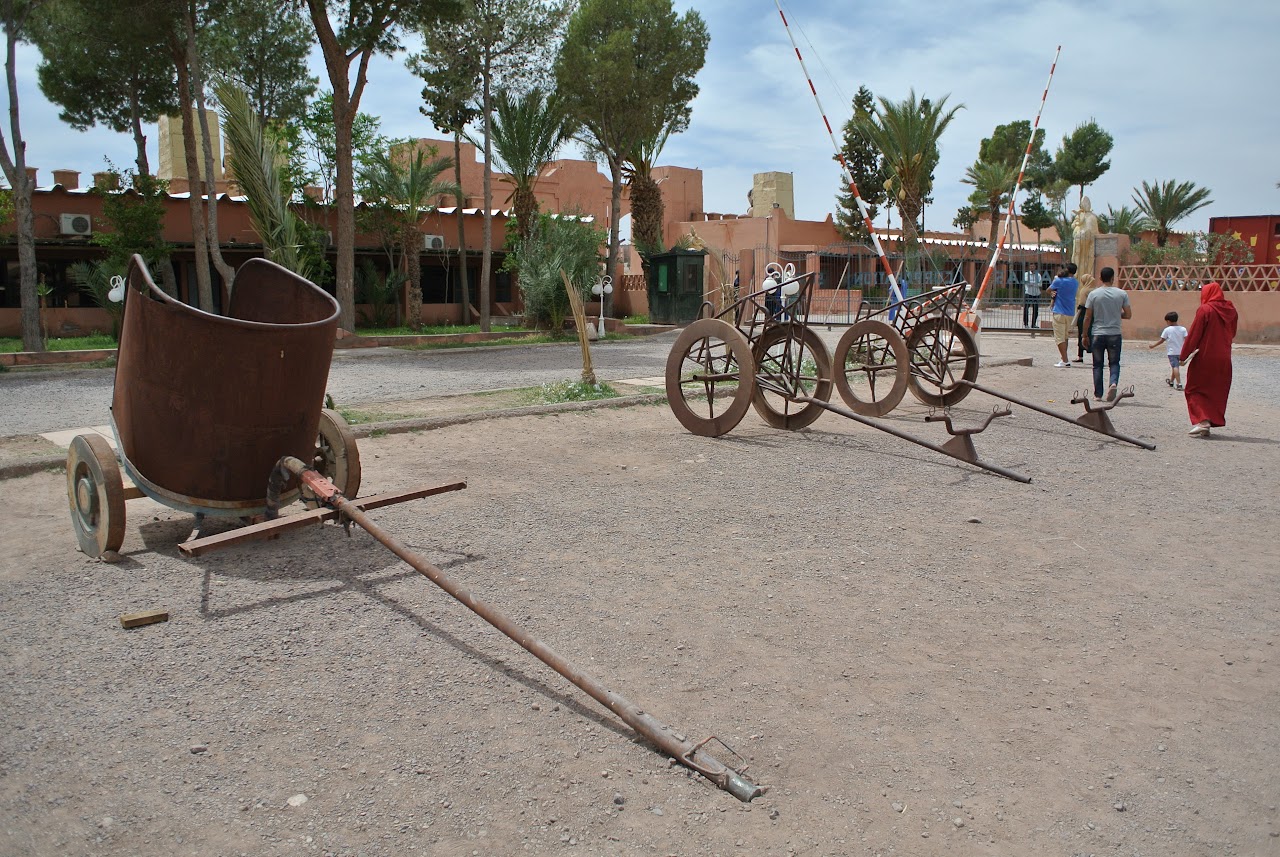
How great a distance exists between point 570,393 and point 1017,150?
148 ft

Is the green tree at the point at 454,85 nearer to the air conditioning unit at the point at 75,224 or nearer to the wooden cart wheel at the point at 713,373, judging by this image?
the air conditioning unit at the point at 75,224

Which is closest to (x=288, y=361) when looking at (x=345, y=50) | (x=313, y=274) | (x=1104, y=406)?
(x=1104, y=406)

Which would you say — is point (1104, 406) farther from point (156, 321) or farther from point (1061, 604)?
point (156, 321)

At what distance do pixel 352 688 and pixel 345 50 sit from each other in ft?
58.8

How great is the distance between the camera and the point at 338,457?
16.7 feet

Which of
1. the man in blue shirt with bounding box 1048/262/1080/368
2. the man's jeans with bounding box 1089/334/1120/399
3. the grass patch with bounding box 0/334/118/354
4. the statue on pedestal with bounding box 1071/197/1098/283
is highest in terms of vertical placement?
the statue on pedestal with bounding box 1071/197/1098/283

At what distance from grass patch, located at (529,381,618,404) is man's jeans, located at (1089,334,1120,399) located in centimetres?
529

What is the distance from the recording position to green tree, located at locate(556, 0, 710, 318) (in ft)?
79.8

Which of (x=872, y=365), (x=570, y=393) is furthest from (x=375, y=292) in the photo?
(x=872, y=365)

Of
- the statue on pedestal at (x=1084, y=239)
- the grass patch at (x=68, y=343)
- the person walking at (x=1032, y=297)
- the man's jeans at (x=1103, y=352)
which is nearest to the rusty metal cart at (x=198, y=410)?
the man's jeans at (x=1103, y=352)

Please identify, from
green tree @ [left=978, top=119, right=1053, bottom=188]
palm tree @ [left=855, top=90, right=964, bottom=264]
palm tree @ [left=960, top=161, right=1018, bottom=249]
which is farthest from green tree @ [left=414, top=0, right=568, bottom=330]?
green tree @ [left=978, top=119, right=1053, bottom=188]

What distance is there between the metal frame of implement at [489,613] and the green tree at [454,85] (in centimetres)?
1935

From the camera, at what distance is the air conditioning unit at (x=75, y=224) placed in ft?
70.0

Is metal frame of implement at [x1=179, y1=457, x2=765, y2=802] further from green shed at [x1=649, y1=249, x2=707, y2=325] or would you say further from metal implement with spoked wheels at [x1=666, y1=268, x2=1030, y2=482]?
green shed at [x1=649, y1=249, x2=707, y2=325]
